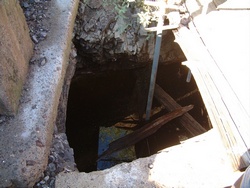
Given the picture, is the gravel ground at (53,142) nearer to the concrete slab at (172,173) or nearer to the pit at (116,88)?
the concrete slab at (172,173)

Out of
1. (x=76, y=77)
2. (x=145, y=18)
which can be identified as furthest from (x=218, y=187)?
(x=76, y=77)

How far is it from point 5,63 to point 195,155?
1950mm

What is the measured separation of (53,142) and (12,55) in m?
0.92

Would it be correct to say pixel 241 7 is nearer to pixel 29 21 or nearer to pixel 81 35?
pixel 81 35

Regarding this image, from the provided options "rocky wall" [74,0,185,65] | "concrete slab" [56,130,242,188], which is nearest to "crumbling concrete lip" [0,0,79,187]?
"concrete slab" [56,130,242,188]

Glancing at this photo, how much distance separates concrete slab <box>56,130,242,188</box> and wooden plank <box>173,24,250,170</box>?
Answer: 0.14m

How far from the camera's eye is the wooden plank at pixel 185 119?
4375mm

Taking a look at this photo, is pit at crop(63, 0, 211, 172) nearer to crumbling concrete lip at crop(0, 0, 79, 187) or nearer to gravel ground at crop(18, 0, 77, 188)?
gravel ground at crop(18, 0, 77, 188)

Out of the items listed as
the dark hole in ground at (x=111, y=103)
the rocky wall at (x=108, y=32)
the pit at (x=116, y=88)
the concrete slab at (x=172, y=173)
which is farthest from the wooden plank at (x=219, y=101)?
the dark hole in ground at (x=111, y=103)

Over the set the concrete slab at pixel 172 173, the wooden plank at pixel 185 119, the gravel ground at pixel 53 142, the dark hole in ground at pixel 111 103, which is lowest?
the dark hole in ground at pixel 111 103

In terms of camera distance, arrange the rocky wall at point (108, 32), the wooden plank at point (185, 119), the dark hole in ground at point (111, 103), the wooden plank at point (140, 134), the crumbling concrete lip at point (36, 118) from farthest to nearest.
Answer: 1. the dark hole in ground at point (111, 103)
2. the wooden plank at point (140, 134)
3. the wooden plank at point (185, 119)
4. the rocky wall at point (108, 32)
5. the crumbling concrete lip at point (36, 118)

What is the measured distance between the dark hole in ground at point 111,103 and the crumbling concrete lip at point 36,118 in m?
1.88

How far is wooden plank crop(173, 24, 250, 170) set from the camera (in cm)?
243

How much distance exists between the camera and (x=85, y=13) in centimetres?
414
